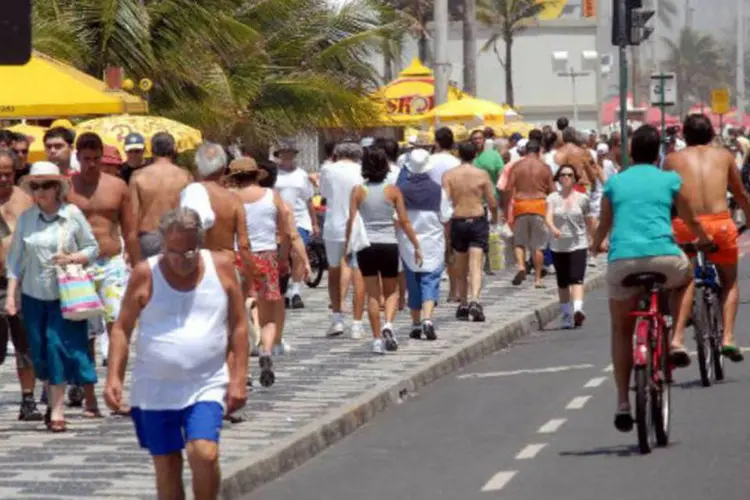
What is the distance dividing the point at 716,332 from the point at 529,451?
3285mm

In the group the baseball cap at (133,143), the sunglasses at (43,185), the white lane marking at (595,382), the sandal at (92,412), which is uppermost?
the sunglasses at (43,185)

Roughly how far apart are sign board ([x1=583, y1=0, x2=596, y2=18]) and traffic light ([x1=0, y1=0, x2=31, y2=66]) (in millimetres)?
98816

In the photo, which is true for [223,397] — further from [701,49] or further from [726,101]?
[701,49]

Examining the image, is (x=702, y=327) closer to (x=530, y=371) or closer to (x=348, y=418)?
(x=348, y=418)

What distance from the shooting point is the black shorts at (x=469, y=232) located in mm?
23969

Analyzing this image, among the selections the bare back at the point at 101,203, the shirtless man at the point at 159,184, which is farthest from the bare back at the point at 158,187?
the bare back at the point at 101,203

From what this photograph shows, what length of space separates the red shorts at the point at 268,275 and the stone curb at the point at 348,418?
105 cm

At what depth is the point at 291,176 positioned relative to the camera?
24.7 metres

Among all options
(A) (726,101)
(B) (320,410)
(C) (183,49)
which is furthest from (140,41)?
(A) (726,101)

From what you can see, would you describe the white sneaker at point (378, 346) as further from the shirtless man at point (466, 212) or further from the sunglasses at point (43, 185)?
the sunglasses at point (43, 185)

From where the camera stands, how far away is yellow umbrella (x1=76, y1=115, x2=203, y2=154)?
22.8m

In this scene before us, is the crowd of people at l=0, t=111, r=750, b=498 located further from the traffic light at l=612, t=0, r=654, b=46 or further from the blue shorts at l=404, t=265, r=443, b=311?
the traffic light at l=612, t=0, r=654, b=46

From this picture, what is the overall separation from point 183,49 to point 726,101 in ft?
150

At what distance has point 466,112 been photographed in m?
42.0
